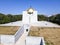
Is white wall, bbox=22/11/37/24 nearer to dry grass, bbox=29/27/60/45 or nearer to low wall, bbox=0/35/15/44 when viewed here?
dry grass, bbox=29/27/60/45

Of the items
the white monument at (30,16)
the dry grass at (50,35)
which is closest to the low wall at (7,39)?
the dry grass at (50,35)

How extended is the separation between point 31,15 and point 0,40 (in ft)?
41.5

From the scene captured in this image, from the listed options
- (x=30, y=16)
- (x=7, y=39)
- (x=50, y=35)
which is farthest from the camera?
(x=30, y=16)

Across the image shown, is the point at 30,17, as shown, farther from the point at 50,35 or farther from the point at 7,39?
the point at 7,39

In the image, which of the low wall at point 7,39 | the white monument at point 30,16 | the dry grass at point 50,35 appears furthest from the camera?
the white monument at point 30,16

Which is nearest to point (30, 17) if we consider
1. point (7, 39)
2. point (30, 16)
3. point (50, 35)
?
point (30, 16)

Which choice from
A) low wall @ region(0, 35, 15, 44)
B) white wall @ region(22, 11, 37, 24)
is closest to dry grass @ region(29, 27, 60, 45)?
low wall @ region(0, 35, 15, 44)

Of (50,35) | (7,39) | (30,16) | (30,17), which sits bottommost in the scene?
(7,39)

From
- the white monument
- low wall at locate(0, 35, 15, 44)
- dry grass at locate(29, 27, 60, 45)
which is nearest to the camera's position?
dry grass at locate(29, 27, 60, 45)

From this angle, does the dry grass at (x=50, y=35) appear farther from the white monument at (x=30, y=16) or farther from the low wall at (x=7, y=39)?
the white monument at (x=30, y=16)

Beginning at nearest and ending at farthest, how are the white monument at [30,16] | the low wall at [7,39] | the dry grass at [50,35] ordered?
the dry grass at [50,35] → the low wall at [7,39] → the white monument at [30,16]

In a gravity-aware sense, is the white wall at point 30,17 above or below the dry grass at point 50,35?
above

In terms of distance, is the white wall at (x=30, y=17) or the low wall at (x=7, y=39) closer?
the low wall at (x=7, y=39)

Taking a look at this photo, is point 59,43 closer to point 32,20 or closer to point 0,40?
point 0,40
